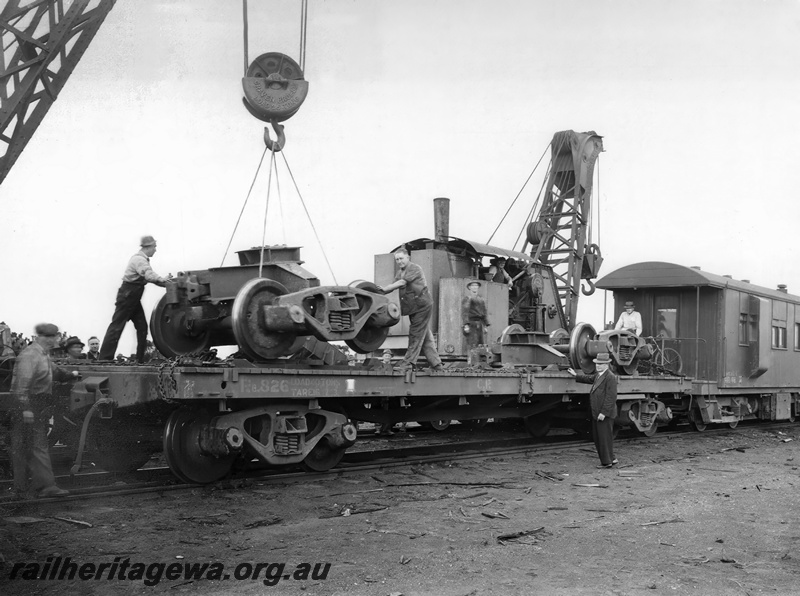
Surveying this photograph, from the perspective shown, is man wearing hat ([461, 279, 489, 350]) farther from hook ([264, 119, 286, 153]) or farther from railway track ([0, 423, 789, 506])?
hook ([264, 119, 286, 153])

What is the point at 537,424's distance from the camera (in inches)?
560

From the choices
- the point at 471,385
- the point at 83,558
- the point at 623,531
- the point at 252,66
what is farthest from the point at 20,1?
the point at 623,531

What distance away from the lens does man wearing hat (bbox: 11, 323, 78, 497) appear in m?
7.37

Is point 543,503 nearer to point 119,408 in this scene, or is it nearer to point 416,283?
point 416,283

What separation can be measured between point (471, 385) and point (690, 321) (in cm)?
786

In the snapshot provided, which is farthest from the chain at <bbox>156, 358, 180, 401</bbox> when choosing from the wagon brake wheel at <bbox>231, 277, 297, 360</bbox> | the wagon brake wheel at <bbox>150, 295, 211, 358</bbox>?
the wagon brake wheel at <bbox>150, 295, 211, 358</bbox>

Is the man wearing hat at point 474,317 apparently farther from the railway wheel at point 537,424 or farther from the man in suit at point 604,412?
the man in suit at point 604,412

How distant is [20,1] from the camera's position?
13.2m

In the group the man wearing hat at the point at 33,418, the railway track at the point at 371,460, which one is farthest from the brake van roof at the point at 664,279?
the man wearing hat at the point at 33,418

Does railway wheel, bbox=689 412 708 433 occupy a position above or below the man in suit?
below

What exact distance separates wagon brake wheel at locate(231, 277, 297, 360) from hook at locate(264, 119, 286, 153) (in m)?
1.57

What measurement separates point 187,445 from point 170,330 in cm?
A: 167

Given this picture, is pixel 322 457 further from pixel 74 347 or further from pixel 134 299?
pixel 74 347

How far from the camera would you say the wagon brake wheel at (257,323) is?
314 inches
